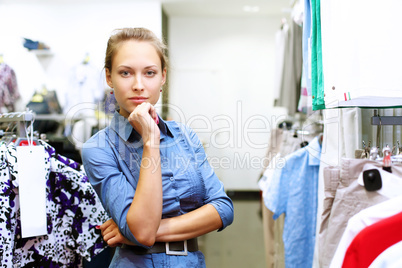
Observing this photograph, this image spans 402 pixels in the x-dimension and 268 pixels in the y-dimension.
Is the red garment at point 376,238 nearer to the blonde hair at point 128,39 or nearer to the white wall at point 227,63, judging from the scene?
the blonde hair at point 128,39

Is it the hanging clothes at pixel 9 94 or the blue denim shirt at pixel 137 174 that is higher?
the hanging clothes at pixel 9 94

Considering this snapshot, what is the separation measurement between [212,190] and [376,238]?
438mm

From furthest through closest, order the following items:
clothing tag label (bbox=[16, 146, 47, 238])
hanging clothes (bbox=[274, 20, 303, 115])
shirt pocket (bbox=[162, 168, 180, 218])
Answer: hanging clothes (bbox=[274, 20, 303, 115])
clothing tag label (bbox=[16, 146, 47, 238])
shirt pocket (bbox=[162, 168, 180, 218])

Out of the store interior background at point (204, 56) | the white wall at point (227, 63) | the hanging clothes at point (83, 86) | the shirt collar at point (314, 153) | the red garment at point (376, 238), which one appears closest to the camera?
the red garment at point (376, 238)

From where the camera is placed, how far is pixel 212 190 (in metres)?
1.05

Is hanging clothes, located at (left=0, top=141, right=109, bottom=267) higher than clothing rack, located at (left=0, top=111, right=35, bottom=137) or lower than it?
lower

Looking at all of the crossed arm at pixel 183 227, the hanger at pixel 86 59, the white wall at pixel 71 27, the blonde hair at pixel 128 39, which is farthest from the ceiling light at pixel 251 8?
the crossed arm at pixel 183 227

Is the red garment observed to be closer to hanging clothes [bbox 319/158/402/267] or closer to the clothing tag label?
hanging clothes [bbox 319/158/402/267]

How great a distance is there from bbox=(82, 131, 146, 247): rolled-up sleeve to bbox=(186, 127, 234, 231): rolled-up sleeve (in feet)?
0.71

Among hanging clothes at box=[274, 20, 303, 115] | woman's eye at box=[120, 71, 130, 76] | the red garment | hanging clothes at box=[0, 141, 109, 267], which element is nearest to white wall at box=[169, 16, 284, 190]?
hanging clothes at box=[274, 20, 303, 115]

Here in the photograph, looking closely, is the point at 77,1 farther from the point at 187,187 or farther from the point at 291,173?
the point at 187,187

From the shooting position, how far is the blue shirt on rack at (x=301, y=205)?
6.04ft

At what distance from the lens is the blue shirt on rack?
184 cm

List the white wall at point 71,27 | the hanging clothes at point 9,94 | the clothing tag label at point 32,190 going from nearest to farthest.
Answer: the clothing tag label at point 32,190
the hanging clothes at point 9,94
the white wall at point 71,27
